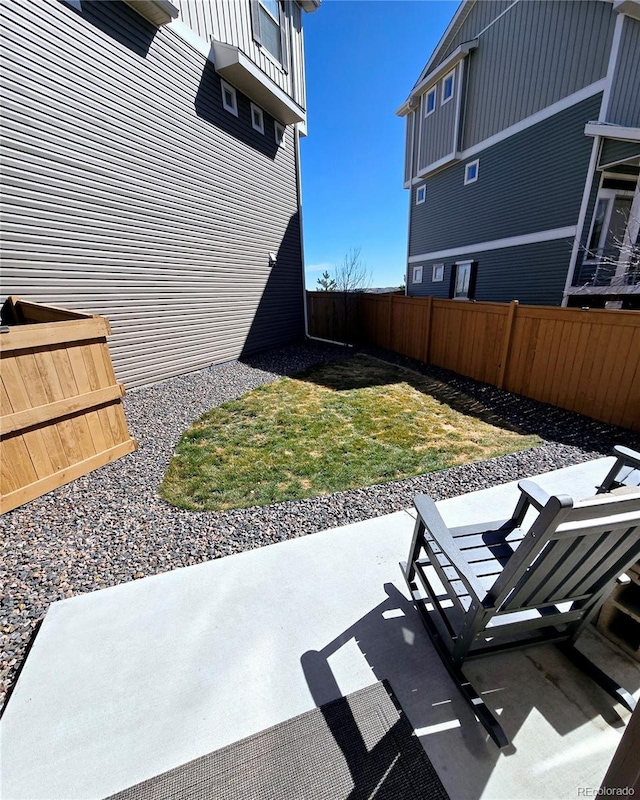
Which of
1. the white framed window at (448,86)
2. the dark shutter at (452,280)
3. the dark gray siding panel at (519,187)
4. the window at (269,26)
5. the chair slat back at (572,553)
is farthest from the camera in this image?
the dark shutter at (452,280)

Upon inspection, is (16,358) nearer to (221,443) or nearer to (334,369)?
(221,443)

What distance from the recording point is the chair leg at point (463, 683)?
141 cm

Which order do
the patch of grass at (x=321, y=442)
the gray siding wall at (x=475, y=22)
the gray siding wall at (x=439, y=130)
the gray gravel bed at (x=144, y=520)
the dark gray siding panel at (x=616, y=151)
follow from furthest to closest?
1. the gray siding wall at (x=439, y=130)
2. the gray siding wall at (x=475, y=22)
3. the dark gray siding panel at (x=616, y=151)
4. the patch of grass at (x=321, y=442)
5. the gray gravel bed at (x=144, y=520)

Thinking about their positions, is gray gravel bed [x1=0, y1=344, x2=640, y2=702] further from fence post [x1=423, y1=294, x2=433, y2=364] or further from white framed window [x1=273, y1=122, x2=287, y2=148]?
white framed window [x1=273, y1=122, x2=287, y2=148]

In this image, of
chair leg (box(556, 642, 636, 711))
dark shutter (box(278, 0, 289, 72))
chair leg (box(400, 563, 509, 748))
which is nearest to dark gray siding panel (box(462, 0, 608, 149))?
dark shutter (box(278, 0, 289, 72))

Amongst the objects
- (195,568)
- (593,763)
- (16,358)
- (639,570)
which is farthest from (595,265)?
(16,358)

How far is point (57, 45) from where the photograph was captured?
174 inches

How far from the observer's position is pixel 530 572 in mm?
1347

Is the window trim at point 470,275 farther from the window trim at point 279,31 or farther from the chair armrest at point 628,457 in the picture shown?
the chair armrest at point 628,457

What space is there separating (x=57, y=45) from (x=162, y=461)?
5645mm

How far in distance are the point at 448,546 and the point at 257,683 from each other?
116 centimetres

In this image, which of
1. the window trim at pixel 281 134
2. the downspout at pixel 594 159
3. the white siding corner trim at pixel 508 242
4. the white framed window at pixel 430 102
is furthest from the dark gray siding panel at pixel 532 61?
the window trim at pixel 281 134

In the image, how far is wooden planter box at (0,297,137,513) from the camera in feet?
9.50

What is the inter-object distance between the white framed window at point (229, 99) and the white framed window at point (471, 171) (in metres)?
7.49
